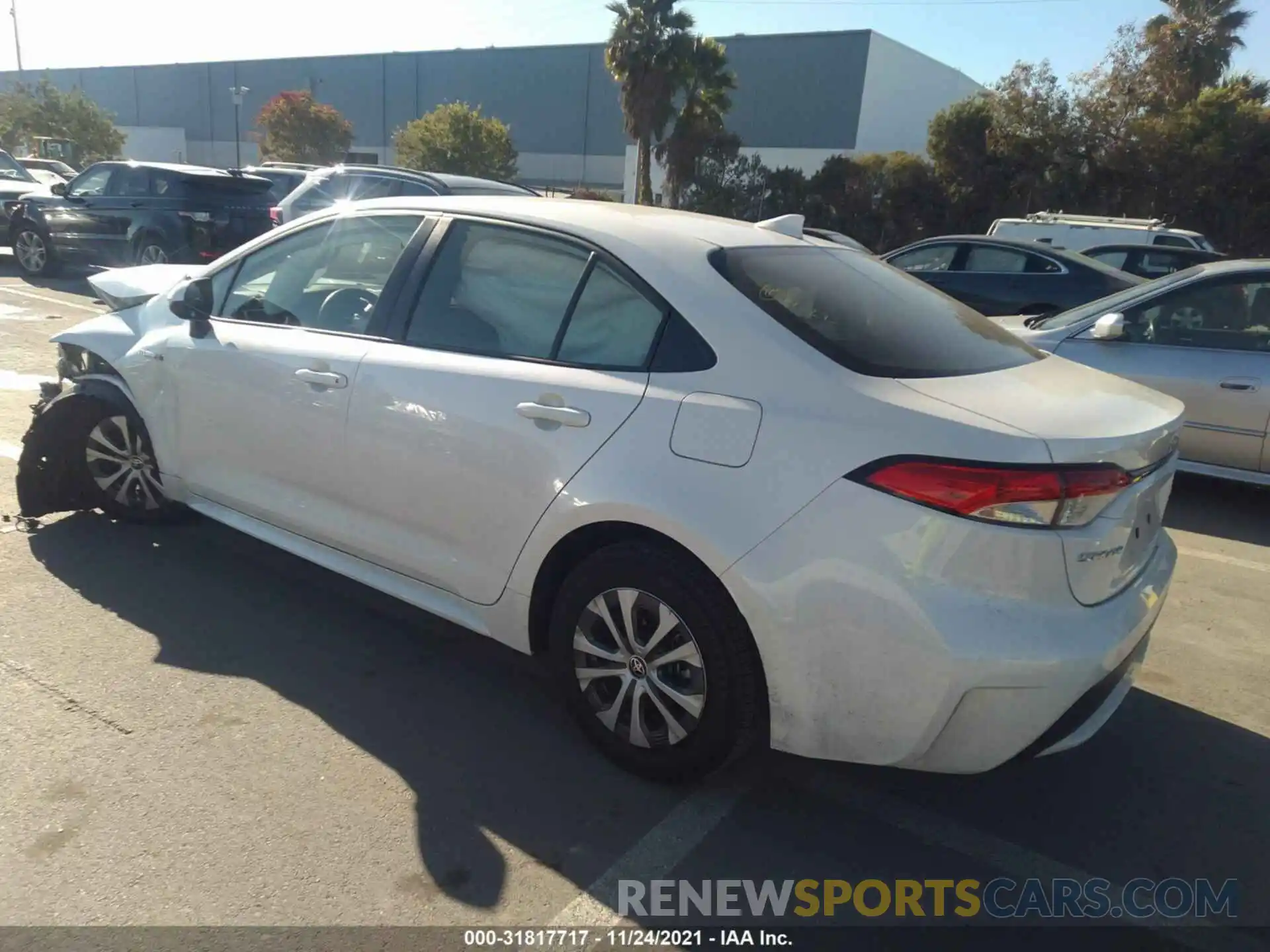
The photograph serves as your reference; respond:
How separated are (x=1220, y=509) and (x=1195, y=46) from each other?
31.3 metres

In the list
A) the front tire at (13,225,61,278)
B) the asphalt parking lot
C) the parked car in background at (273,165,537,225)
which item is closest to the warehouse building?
the front tire at (13,225,61,278)

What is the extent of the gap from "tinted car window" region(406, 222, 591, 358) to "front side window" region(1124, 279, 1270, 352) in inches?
186

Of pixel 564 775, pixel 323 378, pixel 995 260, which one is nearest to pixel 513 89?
pixel 995 260

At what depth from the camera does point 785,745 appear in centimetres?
263

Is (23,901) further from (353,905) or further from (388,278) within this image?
(388,278)

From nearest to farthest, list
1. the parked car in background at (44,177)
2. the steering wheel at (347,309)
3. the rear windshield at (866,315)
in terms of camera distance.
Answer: the rear windshield at (866,315), the steering wheel at (347,309), the parked car in background at (44,177)

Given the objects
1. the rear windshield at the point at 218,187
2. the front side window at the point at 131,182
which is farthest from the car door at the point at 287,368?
the front side window at the point at 131,182

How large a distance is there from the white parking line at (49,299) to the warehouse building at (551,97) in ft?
119

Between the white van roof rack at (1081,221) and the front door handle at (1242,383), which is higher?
the white van roof rack at (1081,221)

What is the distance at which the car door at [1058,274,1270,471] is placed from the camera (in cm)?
581

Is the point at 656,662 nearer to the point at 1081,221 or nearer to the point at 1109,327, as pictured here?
the point at 1109,327

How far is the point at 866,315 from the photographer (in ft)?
9.76

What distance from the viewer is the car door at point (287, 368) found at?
3.56m

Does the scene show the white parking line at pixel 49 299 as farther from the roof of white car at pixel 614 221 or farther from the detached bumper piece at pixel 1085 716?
the detached bumper piece at pixel 1085 716
